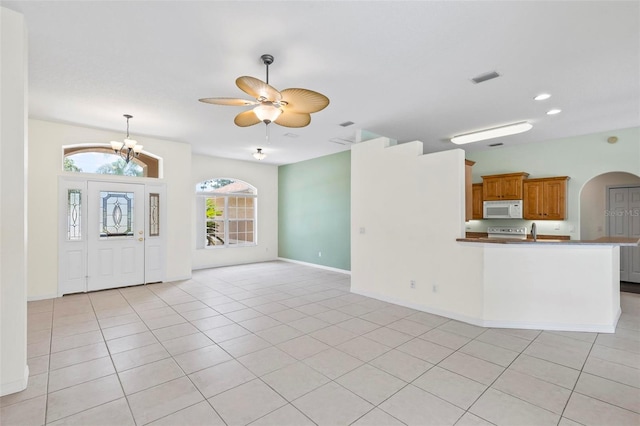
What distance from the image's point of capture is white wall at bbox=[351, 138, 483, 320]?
405 centimetres

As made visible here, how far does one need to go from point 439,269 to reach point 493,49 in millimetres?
2802

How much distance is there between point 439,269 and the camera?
14.0 feet

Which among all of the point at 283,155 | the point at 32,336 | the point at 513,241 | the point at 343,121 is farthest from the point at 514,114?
the point at 32,336

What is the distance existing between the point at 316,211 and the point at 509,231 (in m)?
4.54

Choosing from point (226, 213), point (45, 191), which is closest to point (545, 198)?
point (226, 213)

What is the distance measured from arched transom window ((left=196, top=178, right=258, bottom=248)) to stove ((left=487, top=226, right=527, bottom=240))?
6.26 metres

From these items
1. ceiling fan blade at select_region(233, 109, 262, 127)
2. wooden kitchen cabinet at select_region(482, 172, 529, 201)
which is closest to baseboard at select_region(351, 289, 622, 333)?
wooden kitchen cabinet at select_region(482, 172, 529, 201)

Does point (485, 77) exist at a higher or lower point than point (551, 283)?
higher

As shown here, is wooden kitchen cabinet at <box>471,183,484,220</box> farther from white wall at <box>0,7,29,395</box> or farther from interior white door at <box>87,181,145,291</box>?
white wall at <box>0,7,29,395</box>

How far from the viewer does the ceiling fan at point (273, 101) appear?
241 centimetres

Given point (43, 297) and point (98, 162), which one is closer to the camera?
point (43, 297)

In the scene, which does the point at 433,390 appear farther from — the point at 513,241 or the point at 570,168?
the point at 570,168

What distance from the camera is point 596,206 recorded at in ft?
21.8

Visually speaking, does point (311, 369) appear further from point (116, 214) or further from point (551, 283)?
point (116, 214)
